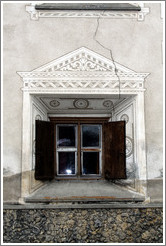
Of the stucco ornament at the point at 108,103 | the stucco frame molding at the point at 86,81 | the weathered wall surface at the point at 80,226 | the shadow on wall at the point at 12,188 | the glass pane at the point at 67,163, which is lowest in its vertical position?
the weathered wall surface at the point at 80,226

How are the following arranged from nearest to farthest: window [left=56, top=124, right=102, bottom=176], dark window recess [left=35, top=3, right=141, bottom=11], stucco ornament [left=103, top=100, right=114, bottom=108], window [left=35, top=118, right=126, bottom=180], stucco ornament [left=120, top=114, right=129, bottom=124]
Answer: dark window recess [left=35, top=3, right=141, bottom=11]
stucco ornament [left=120, top=114, right=129, bottom=124]
stucco ornament [left=103, top=100, right=114, bottom=108]
window [left=35, top=118, right=126, bottom=180]
window [left=56, top=124, right=102, bottom=176]

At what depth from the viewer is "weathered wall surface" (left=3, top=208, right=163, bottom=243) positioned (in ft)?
10.1

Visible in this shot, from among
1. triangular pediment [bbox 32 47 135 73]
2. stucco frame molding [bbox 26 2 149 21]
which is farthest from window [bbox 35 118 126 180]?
stucco frame molding [bbox 26 2 149 21]

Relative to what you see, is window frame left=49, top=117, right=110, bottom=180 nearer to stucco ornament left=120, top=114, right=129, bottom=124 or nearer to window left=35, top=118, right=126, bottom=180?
window left=35, top=118, right=126, bottom=180

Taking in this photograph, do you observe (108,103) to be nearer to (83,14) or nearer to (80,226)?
(83,14)

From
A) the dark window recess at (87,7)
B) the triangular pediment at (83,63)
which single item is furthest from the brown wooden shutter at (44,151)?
the dark window recess at (87,7)

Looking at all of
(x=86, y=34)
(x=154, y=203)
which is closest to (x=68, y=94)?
(x=86, y=34)

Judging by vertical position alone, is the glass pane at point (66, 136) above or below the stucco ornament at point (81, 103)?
below

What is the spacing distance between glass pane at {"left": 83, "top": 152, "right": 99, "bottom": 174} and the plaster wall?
1064 mm

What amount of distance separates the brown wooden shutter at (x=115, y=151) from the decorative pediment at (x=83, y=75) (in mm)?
698

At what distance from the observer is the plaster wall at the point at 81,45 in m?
3.26

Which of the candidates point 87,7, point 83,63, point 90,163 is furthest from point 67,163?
point 87,7

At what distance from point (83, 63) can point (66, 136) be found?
146 cm

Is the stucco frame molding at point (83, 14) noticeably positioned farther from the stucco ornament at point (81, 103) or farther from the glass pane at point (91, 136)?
the glass pane at point (91, 136)
